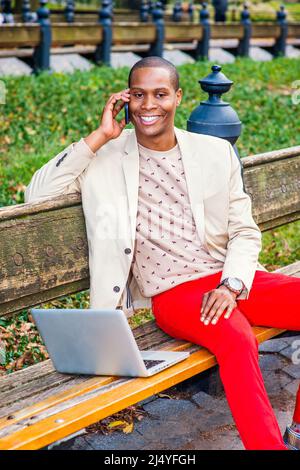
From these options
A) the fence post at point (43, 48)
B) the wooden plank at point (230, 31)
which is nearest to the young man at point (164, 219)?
the fence post at point (43, 48)

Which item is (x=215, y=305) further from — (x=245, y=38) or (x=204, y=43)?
(x=245, y=38)

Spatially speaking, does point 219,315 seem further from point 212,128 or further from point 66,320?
point 212,128

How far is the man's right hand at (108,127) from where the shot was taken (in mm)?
3615

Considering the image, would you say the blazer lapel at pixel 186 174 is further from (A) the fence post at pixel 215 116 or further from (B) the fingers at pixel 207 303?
(A) the fence post at pixel 215 116

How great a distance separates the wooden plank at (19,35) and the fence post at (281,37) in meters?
7.00

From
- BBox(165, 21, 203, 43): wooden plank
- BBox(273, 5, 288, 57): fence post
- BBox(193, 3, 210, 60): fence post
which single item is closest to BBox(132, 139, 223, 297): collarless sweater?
BBox(165, 21, 203, 43): wooden plank

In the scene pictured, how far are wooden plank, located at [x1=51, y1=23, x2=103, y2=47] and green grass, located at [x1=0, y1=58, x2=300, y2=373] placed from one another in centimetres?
90

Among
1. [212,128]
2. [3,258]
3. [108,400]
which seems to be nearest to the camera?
[108,400]

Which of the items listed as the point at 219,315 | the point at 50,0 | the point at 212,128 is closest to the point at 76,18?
the point at 50,0

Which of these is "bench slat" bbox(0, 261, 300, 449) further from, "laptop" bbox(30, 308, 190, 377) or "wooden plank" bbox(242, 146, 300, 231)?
"wooden plank" bbox(242, 146, 300, 231)

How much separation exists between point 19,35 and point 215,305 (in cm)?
950

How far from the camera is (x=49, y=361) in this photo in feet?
11.4

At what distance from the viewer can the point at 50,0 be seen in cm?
3162

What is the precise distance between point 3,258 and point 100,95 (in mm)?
6865
